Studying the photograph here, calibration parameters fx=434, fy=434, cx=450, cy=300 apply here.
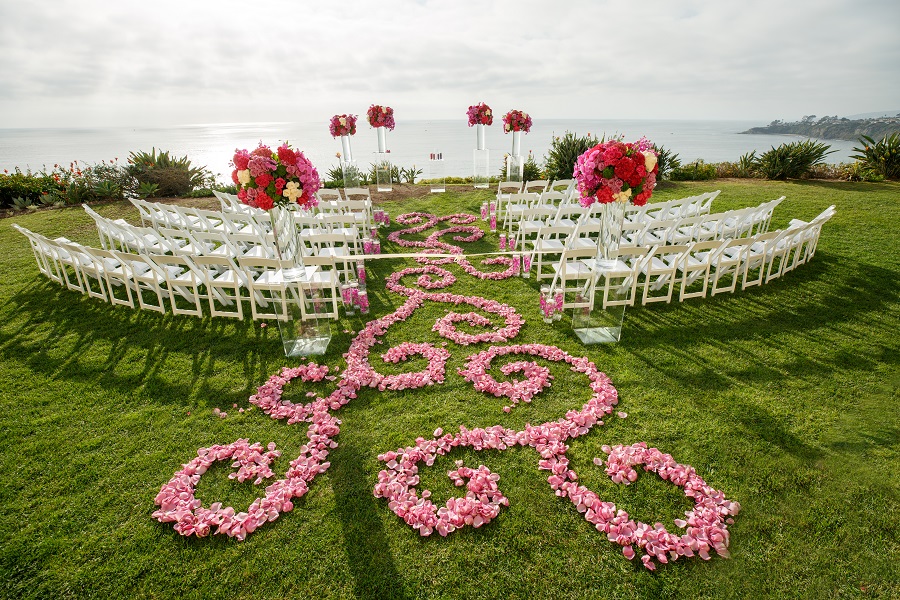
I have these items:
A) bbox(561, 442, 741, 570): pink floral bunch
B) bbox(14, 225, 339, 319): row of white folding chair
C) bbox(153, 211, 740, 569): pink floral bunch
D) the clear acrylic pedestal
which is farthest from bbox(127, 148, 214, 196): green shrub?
bbox(561, 442, 741, 570): pink floral bunch

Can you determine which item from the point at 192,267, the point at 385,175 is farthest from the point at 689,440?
the point at 385,175

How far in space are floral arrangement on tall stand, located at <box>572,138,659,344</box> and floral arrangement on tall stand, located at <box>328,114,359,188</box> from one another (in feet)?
34.8

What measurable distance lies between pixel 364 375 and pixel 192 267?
3041 mm

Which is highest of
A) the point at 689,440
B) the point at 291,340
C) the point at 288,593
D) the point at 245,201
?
the point at 245,201

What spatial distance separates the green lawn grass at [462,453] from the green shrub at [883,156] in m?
12.1

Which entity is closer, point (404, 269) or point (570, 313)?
point (570, 313)

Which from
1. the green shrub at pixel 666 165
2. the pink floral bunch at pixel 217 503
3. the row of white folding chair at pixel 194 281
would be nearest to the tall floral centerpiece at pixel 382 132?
the row of white folding chair at pixel 194 281

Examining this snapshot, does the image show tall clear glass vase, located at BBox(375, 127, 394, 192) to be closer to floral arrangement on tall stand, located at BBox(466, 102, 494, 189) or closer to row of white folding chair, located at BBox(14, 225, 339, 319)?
floral arrangement on tall stand, located at BBox(466, 102, 494, 189)

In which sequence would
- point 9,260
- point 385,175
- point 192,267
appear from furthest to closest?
point 385,175
point 9,260
point 192,267

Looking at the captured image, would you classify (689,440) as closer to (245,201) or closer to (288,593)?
(288,593)

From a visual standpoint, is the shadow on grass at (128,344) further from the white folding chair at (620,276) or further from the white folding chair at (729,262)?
the white folding chair at (729,262)

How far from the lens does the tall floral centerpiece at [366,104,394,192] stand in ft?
49.4

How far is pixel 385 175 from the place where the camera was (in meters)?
15.7

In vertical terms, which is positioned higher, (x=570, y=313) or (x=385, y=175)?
(x=385, y=175)
